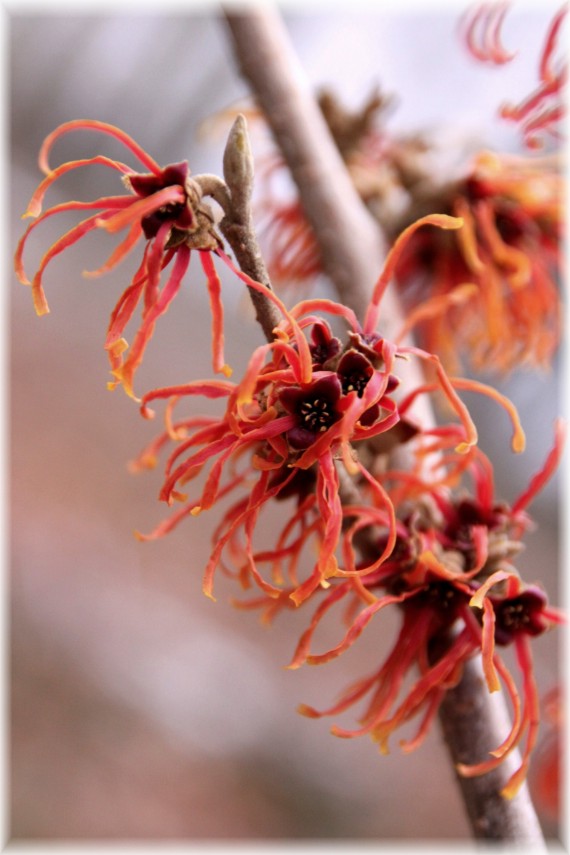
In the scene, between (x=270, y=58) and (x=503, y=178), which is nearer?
(x=270, y=58)

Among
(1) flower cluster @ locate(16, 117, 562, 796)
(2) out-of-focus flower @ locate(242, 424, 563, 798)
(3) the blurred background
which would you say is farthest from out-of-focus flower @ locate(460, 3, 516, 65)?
(3) the blurred background

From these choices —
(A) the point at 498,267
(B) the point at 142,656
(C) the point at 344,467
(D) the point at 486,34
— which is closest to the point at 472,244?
(A) the point at 498,267

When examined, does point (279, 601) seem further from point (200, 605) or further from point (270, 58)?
point (200, 605)

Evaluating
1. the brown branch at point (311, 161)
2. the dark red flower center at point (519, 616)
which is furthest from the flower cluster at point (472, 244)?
the dark red flower center at point (519, 616)

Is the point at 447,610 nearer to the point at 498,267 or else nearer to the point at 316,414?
the point at 316,414

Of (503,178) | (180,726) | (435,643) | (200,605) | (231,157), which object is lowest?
(180,726)

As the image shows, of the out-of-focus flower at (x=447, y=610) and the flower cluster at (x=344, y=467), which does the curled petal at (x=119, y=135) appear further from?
the out-of-focus flower at (x=447, y=610)

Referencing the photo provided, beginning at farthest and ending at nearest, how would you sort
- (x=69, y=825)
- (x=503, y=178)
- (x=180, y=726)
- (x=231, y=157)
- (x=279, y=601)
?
(x=180, y=726), (x=69, y=825), (x=503, y=178), (x=279, y=601), (x=231, y=157)

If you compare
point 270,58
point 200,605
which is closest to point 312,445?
point 270,58

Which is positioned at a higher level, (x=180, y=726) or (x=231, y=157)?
(x=231, y=157)
